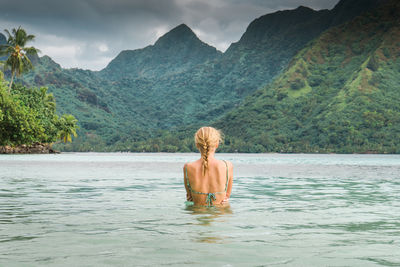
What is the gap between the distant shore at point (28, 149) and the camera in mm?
94750

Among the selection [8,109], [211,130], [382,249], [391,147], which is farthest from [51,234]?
[391,147]

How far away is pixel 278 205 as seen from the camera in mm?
14086

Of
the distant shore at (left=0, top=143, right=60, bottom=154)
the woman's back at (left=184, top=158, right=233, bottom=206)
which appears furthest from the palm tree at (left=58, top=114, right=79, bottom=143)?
the woman's back at (left=184, top=158, right=233, bottom=206)

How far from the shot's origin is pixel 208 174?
11.0 meters

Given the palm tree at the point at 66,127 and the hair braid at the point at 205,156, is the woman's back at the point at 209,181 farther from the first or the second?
the palm tree at the point at 66,127

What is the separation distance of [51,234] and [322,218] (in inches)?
243

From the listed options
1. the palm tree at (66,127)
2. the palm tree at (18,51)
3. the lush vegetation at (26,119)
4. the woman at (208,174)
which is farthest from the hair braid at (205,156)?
the palm tree at (66,127)

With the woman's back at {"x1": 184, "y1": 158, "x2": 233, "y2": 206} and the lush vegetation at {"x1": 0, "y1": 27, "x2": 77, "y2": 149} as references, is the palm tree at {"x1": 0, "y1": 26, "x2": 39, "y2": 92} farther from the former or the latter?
the woman's back at {"x1": 184, "y1": 158, "x2": 233, "y2": 206}

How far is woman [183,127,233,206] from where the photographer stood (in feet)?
33.6

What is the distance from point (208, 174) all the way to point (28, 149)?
100m

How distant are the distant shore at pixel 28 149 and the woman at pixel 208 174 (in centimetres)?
9113

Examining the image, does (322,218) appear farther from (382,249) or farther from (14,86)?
(14,86)

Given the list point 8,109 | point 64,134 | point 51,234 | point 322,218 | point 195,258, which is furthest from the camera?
point 64,134

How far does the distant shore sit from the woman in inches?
3588
